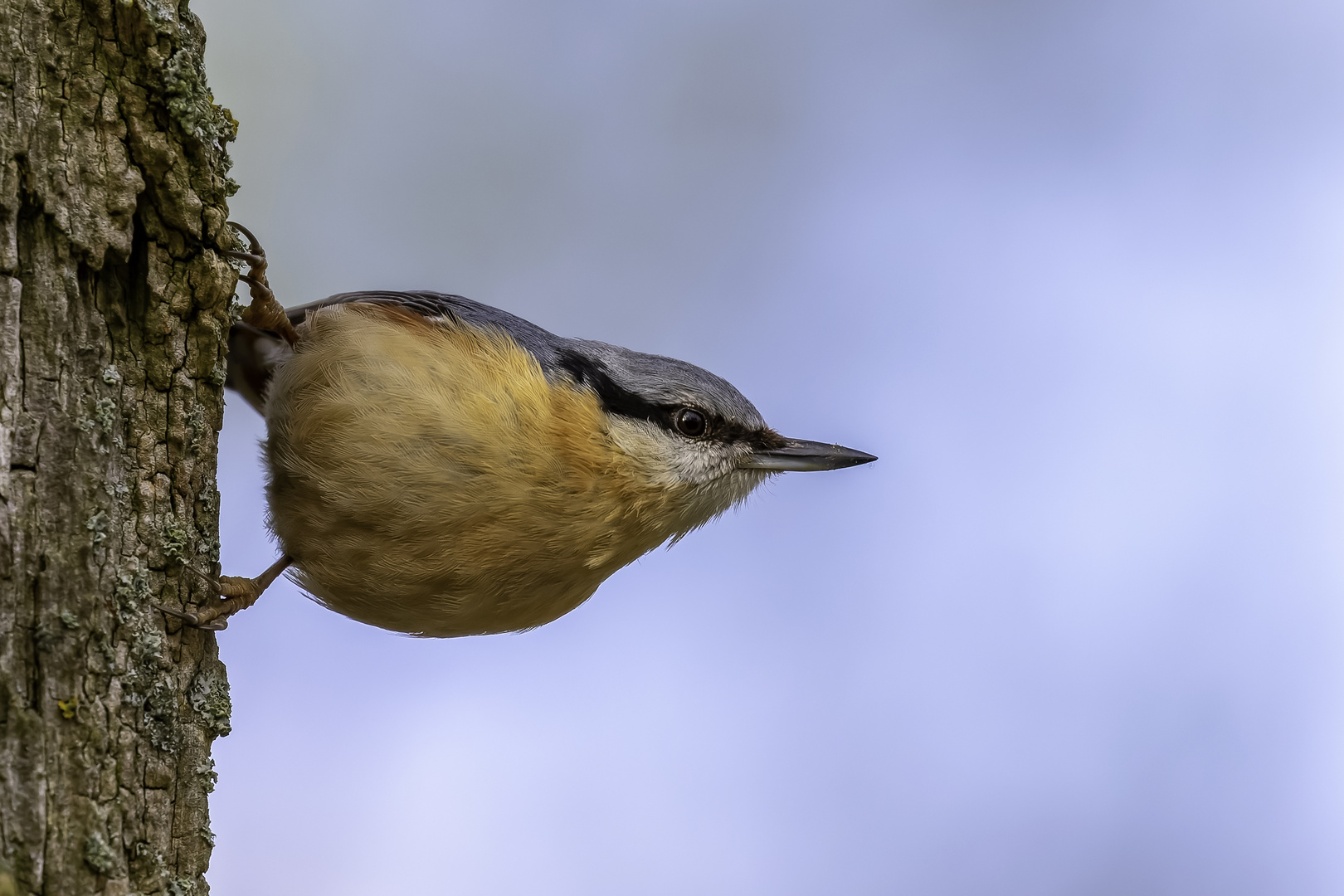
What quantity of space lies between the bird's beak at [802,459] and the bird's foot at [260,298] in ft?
4.40

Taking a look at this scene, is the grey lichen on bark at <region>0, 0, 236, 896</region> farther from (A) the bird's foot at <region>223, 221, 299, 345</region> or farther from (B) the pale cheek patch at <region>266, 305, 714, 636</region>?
(B) the pale cheek patch at <region>266, 305, 714, 636</region>

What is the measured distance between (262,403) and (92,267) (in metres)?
1.11

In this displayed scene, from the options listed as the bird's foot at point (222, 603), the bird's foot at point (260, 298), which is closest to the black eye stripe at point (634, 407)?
the bird's foot at point (260, 298)

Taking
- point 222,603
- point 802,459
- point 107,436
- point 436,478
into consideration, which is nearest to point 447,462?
point 436,478

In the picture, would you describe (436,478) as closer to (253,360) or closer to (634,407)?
(634,407)

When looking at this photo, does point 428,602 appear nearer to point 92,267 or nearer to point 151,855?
point 151,855

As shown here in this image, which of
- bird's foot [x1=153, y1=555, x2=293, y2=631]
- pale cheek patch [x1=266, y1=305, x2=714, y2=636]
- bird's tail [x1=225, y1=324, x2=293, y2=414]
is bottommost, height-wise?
bird's foot [x1=153, y1=555, x2=293, y2=631]

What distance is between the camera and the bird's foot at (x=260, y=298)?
7.74 feet

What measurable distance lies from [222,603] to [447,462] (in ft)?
1.91

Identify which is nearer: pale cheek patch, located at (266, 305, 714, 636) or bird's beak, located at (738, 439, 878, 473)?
pale cheek patch, located at (266, 305, 714, 636)

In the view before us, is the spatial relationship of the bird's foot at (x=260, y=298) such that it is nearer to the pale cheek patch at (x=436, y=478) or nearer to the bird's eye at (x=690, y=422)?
the pale cheek patch at (x=436, y=478)

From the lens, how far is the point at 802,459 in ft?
10.4

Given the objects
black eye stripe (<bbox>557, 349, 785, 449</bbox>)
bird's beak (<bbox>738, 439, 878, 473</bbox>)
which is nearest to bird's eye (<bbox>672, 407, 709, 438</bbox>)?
black eye stripe (<bbox>557, 349, 785, 449</bbox>)

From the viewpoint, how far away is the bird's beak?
314 centimetres
